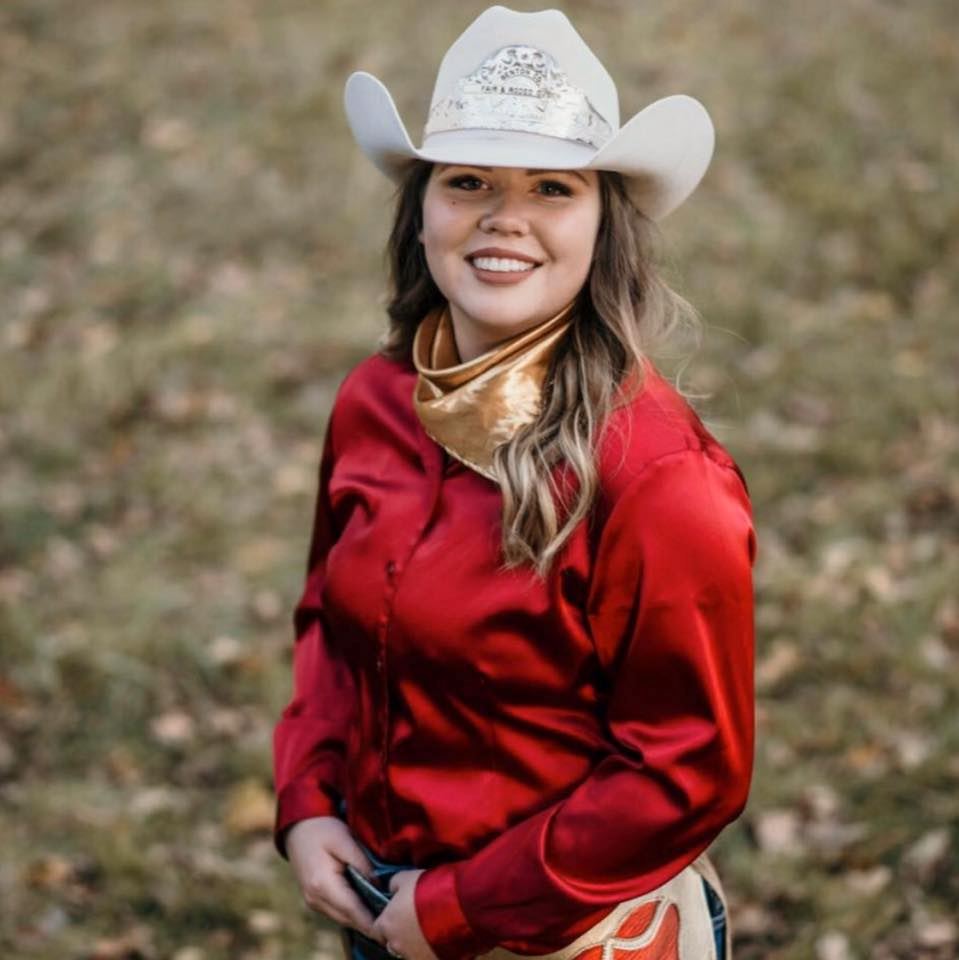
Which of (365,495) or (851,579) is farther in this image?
(851,579)

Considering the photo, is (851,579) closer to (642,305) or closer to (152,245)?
(642,305)

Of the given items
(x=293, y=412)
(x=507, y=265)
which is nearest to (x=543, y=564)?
(x=507, y=265)

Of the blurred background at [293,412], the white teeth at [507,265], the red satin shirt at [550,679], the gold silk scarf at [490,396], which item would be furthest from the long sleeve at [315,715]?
the blurred background at [293,412]

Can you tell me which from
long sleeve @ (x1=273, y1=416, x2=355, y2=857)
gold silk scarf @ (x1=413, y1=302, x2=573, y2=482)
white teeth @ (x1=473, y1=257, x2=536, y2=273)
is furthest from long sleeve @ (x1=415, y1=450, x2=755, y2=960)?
long sleeve @ (x1=273, y1=416, x2=355, y2=857)

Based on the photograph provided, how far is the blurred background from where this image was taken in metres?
3.93

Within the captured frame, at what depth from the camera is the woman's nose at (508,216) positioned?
6.35 ft

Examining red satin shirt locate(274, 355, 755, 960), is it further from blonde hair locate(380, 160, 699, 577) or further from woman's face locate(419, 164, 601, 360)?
woman's face locate(419, 164, 601, 360)

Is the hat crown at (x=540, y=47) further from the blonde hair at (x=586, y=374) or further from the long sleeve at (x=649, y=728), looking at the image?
the long sleeve at (x=649, y=728)

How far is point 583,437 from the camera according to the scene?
1.88 metres

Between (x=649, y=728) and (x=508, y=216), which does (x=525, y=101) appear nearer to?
(x=508, y=216)

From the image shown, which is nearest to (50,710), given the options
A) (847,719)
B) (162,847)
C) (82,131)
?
(162,847)

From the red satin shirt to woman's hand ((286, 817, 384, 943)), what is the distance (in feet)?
0.17

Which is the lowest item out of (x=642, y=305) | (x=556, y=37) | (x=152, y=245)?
(x=152, y=245)

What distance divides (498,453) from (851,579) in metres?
3.29
